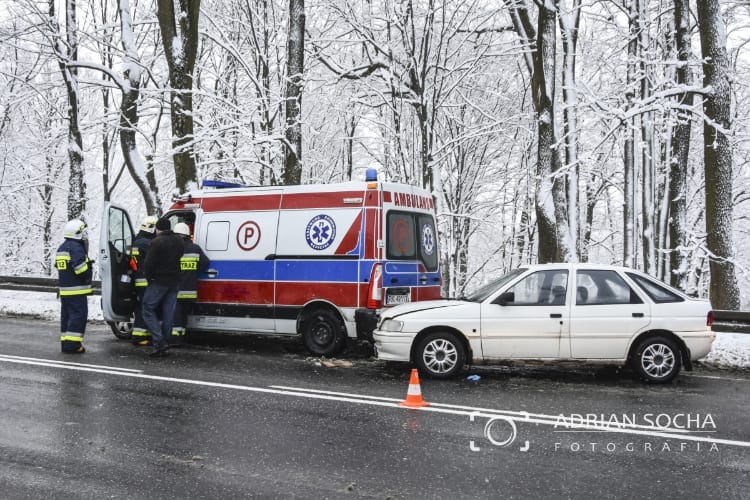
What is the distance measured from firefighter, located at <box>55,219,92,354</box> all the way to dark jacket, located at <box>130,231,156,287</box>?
937mm

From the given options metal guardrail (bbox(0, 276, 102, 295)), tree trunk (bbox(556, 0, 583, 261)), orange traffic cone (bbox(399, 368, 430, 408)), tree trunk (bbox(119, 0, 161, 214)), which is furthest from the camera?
metal guardrail (bbox(0, 276, 102, 295))

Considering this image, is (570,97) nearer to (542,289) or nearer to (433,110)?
(433,110)

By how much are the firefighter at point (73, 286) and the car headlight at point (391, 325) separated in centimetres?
460

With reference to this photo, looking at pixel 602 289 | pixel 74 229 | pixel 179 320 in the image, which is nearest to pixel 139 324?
pixel 179 320

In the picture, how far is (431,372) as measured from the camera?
7988 mm

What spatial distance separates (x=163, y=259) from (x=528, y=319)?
5.39 m

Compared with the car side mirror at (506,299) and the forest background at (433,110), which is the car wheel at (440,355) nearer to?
the car side mirror at (506,299)

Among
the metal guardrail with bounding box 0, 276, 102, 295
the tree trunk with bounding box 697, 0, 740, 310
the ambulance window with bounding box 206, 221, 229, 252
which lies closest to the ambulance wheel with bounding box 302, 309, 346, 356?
the ambulance window with bounding box 206, 221, 229, 252

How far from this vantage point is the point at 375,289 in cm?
903

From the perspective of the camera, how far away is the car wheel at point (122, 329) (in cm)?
1111

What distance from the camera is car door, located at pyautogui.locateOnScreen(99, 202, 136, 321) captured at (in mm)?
10430

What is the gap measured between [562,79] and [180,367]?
10819 millimetres

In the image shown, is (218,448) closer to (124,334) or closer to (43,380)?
(43,380)

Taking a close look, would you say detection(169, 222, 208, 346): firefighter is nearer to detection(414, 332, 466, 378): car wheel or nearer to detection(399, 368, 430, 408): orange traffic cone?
detection(414, 332, 466, 378): car wheel
